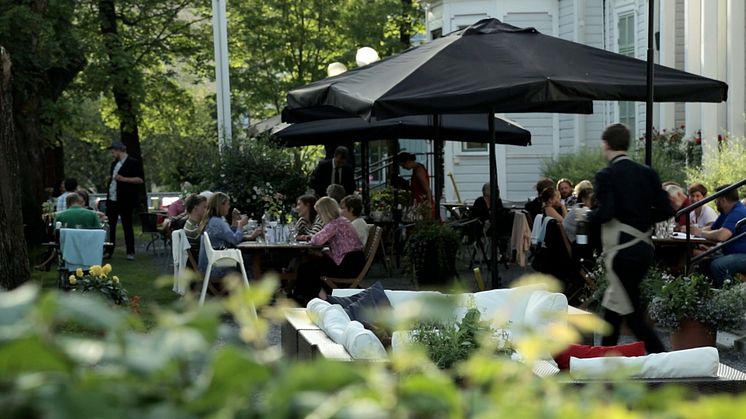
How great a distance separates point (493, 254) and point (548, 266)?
0.83 meters

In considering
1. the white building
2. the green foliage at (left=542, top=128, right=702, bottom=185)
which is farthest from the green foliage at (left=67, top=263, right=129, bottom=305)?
the white building

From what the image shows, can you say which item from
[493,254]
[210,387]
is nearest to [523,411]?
[210,387]

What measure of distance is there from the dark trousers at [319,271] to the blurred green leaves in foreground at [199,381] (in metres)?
11.9

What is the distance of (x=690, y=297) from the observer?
1047 cm

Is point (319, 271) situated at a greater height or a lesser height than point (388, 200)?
lesser

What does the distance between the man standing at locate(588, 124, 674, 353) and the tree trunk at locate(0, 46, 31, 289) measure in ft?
24.3

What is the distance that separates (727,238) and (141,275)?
9557mm

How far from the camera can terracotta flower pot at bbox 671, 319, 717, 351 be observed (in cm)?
1039

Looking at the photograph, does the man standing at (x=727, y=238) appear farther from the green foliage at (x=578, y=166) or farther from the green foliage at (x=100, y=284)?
the green foliage at (x=578, y=166)

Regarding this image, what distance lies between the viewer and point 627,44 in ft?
88.6

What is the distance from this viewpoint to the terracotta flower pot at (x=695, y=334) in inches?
409

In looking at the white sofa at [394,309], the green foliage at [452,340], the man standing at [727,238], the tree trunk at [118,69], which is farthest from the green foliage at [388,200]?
the green foliage at [452,340]

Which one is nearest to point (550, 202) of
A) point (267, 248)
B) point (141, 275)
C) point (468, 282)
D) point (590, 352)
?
point (468, 282)

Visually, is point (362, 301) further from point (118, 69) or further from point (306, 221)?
point (118, 69)
